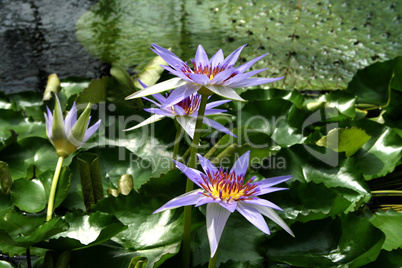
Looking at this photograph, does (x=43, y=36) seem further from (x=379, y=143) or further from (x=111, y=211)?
(x=379, y=143)

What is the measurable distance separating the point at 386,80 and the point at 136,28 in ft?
4.98

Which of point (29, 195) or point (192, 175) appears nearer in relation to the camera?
point (192, 175)

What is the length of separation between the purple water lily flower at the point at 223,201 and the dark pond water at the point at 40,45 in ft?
5.20

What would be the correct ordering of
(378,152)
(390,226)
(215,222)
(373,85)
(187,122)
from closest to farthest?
(215,222) < (187,122) < (390,226) < (378,152) < (373,85)

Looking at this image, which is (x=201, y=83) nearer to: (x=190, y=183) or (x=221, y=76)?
(x=221, y=76)

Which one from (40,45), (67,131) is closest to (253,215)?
(67,131)

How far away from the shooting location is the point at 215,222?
0.69 metres

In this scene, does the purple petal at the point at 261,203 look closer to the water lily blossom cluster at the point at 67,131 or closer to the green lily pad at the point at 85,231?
the green lily pad at the point at 85,231

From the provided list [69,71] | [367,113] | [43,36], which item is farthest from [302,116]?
[43,36]

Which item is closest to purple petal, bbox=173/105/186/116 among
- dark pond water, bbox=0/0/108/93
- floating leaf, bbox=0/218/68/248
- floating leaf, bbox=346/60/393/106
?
floating leaf, bbox=0/218/68/248

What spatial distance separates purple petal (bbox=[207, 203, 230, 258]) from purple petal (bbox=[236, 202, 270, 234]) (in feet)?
0.10

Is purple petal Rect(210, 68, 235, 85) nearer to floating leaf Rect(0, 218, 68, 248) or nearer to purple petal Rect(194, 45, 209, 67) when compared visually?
purple petal Rect(194, 45, 209, 67)

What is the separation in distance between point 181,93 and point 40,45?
2001 millimetres

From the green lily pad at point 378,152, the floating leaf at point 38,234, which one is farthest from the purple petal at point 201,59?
the green lily pad at point 378,152
